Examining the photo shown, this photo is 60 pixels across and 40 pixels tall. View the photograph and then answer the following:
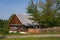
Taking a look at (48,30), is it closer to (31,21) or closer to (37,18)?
(37,18)

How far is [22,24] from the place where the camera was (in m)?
71.1

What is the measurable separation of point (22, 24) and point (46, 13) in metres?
8.95

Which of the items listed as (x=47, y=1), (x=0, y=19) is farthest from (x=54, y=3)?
(x=0, y=19)

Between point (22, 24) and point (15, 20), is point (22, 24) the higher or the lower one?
the lower one

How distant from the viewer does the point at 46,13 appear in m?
68.2

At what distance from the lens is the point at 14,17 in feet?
248

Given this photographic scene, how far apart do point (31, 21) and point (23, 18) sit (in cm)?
350

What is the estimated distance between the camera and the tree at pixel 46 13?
6775 centimetres

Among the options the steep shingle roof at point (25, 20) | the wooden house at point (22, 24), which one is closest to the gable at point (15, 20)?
the wooden house at point (22, 24)

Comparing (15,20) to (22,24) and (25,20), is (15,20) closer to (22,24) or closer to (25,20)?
(25,20)

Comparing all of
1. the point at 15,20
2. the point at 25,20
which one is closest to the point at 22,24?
the point at 25,20

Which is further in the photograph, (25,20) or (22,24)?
(25,20)

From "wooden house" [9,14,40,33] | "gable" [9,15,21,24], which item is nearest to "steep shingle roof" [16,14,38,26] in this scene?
"wooden house" [9,14,40,33]

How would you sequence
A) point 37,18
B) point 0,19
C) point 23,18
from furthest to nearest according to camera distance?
point 0,19
point 23,18
point 37,18
